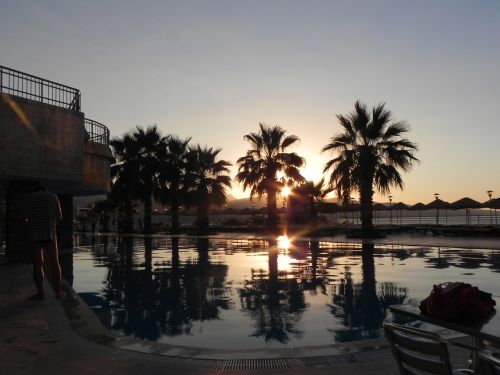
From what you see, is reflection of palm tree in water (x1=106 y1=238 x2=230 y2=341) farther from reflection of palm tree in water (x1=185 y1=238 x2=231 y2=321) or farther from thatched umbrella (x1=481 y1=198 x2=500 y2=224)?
thatched umbrella (x1=481 y1=198 x2=500 y2=224)

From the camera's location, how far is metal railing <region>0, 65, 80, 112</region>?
1356cm

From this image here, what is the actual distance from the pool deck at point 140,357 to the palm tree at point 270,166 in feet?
89.7

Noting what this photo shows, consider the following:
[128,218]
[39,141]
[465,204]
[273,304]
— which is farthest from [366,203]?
[128,218]

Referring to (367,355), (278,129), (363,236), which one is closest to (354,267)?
(367,355)

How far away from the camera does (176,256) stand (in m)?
18.1

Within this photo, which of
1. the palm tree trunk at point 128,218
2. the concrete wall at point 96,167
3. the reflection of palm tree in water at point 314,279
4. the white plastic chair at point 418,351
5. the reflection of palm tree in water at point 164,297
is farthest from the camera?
the palm tree trunk at point 128,218

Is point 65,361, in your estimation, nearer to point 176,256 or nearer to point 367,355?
point 367,355

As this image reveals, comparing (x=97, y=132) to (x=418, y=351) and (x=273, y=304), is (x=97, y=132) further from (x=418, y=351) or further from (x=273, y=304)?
(x=418, y=351)

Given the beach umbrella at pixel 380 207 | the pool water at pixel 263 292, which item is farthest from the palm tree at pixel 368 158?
the beach umbrella at pixel 380 207

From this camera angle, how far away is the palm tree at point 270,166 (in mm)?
33094

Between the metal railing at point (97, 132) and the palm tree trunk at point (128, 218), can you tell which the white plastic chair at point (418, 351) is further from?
the palm tree trunk at point (128, 218)

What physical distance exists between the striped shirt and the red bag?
21.2ft

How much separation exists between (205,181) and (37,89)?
77.6 feet

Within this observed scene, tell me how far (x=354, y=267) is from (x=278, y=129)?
2114cm
